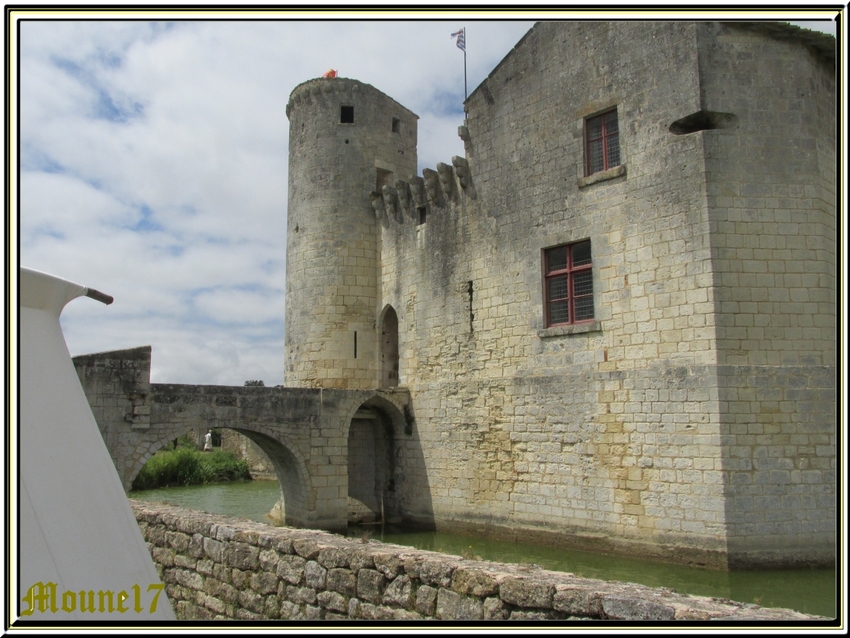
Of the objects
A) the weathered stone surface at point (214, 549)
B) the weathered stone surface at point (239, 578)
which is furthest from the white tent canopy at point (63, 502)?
A: the weathered stone surface at point (214, 549)

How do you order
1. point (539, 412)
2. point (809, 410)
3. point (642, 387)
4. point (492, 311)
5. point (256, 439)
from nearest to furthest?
point (809, 410) → point (642, 387) → point (539, 412) → point (492, 311) → point (256, 439)

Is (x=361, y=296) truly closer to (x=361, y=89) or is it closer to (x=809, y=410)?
(x=361, y=89)

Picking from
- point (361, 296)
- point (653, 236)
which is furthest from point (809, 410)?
point (361, 296)

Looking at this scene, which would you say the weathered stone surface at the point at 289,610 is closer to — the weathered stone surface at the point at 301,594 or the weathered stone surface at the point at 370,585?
the weathered stone surface at the point at 301,594

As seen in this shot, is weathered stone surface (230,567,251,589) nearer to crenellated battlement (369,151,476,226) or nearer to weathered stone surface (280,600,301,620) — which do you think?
weathered stone surface (280,600,301,620)

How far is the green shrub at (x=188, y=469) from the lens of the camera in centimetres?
2109

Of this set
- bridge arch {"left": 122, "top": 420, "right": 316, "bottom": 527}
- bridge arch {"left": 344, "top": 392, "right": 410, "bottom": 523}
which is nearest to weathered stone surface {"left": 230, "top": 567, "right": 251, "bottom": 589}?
bridge arch {"left": 122, "top": 420, "right": 316, "bottom": 527}

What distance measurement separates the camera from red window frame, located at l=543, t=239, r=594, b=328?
11.2 m

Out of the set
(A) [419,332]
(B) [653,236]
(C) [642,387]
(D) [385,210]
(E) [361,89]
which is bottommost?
(C) [642,387]

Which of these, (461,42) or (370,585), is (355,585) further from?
(461,42)

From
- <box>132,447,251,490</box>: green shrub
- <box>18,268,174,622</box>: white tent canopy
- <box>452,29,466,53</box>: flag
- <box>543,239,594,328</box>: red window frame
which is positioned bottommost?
<box>132,447,251,490</box>: green shrub

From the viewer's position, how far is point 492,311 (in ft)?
41.2

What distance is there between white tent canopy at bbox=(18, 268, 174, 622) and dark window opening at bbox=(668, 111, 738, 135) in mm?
9431

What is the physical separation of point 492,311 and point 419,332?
2.06 metres
